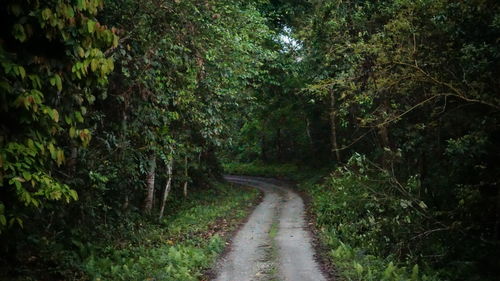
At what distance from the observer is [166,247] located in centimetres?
1341

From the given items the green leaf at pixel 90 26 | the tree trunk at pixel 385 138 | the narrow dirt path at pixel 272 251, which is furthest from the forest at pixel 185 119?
the narrow dirt path at pixel 272 251

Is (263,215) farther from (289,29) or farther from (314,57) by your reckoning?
(289,29)

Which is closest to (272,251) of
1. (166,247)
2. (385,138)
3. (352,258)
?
(352,258)

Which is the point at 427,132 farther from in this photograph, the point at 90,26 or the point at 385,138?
the point at 90,26

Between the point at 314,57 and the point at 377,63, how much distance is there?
11455 millimetres

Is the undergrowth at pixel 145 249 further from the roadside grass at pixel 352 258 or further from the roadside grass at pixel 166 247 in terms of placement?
the roadside grass at pixel 352 258

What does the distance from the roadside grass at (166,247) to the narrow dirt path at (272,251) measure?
643 millimetres

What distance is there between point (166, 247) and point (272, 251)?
10.6ft

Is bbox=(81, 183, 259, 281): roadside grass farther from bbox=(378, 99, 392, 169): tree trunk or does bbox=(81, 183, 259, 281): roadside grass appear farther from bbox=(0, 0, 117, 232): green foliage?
bbox=(378, 99, 392, 169): tree trunk

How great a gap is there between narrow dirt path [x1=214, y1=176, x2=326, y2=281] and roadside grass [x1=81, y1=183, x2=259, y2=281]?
2.11ft

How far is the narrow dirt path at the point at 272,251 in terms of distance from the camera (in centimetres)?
1086

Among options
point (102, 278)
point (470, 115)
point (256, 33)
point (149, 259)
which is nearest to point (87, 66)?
point (102, 278)

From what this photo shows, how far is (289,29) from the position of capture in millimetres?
29547

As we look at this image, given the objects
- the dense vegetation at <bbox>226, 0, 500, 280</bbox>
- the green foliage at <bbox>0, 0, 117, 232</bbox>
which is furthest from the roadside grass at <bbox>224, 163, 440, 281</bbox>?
the green foliage at <bbox>0, 0, 117, 232</bbox>
